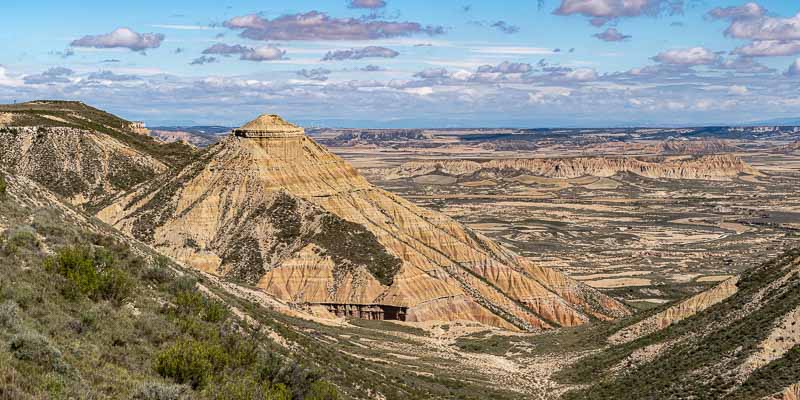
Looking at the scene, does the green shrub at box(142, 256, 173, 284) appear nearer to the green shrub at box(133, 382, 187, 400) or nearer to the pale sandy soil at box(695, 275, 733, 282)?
the green shrub at box(133, 382, 187, 400)

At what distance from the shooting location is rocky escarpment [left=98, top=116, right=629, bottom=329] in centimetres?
5891

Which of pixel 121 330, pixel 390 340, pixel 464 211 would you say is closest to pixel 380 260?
pixel 390 340

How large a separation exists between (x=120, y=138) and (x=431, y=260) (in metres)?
51.6

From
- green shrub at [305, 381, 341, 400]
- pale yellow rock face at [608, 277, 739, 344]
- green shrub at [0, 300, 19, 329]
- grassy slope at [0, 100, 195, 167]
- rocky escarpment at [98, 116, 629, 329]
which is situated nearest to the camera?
green shrub at [0, 300, 19, 329]

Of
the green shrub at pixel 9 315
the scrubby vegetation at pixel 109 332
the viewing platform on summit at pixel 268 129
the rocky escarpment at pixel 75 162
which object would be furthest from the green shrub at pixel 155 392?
the rocky escarpment at pixel 75 162

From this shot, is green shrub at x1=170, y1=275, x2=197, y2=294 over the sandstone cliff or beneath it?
beneath

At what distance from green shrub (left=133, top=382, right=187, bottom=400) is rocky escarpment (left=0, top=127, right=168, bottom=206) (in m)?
63.9

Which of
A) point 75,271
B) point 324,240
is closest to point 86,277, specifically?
point 75,271

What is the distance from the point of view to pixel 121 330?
18.5 metres

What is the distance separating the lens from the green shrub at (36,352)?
14.1 meters

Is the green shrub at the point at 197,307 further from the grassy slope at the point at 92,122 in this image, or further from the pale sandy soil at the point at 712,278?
the pale sandy soil at the point at 712,278

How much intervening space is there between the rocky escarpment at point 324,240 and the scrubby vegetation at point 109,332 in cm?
3332

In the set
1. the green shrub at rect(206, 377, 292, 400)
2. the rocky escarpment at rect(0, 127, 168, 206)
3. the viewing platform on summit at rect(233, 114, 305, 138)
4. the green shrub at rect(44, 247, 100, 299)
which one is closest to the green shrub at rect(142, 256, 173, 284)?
the green shrub at rect(44, 247, 100, 299)

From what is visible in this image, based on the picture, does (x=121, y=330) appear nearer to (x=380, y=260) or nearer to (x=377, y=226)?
(x=380, y=260)
